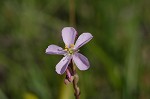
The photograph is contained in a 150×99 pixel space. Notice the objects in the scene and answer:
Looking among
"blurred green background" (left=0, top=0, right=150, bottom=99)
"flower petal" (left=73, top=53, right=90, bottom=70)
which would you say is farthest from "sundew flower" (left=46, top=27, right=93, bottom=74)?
"blurred green background" (left=0, top=0, right=150, bottom=99)

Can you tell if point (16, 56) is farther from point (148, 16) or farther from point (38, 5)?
point (148, 16)

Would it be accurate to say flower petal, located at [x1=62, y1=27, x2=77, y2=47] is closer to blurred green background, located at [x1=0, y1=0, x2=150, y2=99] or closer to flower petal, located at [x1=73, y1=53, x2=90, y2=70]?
flower petal, located at [x1=73, y1=53, x2=90, y2=70]

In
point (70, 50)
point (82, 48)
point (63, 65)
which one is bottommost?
point (63, 65)

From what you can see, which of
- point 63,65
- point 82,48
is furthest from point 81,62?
point 82,48

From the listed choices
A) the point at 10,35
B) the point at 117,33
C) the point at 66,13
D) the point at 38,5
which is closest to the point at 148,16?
the point at 117,33

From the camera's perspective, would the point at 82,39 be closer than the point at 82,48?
Yes

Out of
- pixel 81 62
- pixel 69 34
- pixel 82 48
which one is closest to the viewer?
pixel 81 62

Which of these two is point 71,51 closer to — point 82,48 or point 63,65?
point 63,65
